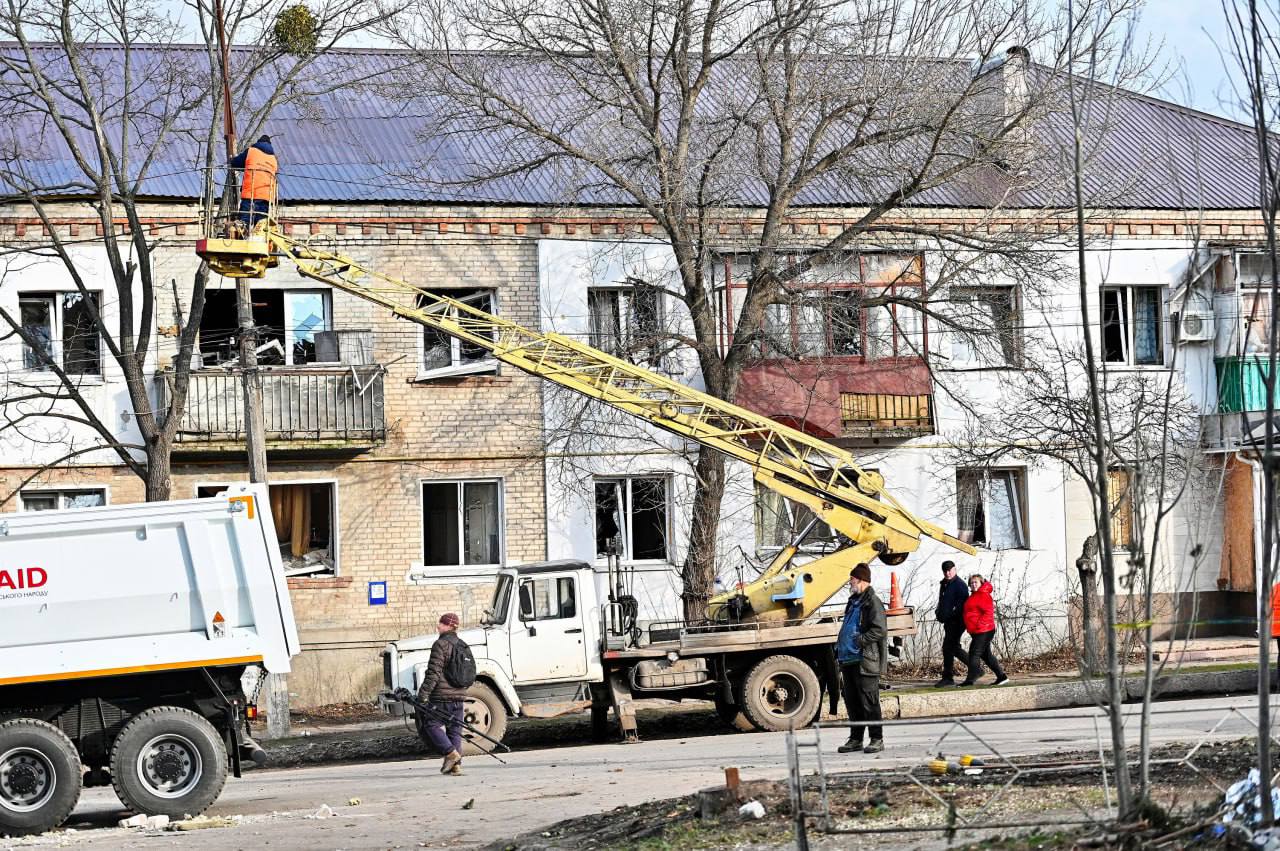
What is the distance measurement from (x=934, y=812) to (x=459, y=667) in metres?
7.11

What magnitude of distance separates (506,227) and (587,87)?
4646 millimetres

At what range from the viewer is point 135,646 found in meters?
13.6

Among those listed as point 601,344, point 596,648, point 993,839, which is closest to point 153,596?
point 596,648

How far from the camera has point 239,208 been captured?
17734 millimetres

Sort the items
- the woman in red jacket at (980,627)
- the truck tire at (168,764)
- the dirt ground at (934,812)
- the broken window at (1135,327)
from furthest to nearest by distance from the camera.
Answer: the broken window at (1135,327) → the woman in red jacket at (980,627) → the truck tire at (168,764) → the dirt ground at (934,812)

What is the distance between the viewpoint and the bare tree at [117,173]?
21.0m

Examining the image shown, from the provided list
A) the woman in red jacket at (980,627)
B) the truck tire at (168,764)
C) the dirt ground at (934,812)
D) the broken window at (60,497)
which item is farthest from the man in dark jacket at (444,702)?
the broken window at (60,497)

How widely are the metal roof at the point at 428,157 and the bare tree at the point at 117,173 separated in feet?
0.39

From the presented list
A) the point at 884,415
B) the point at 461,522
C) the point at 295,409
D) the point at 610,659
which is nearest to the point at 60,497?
the point at 295,409

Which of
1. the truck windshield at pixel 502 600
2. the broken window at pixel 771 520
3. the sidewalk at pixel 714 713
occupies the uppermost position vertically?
the broken window at pixel 771 520

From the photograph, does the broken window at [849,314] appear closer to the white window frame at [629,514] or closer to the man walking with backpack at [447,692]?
the white window frame at [629,514]

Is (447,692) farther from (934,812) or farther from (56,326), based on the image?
(56,326)

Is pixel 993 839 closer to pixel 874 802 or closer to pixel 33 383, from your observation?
pixel 874 802

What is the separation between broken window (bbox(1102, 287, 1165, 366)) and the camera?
27.0 m
